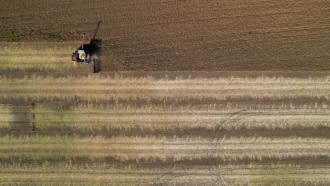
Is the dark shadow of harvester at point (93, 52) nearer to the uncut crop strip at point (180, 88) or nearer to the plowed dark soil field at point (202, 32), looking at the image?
the plowed dark soil field at point (202, 32)

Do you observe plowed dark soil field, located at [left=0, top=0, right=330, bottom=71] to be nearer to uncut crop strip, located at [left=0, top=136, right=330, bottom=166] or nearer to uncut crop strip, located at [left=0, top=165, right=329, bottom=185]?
uncut crop strip, located at [left=0, top=136, right=330, bottom=166]

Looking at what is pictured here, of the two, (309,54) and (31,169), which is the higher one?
(309,54)

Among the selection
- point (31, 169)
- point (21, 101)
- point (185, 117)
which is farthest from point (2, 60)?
point (185, 117)

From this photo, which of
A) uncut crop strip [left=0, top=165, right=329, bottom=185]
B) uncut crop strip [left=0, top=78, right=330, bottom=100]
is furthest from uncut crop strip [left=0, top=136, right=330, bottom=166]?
uncut crop strip [left=0, top=78, right=330, bottom=100]

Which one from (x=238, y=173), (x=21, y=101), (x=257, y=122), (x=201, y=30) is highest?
(x=201, y=30)

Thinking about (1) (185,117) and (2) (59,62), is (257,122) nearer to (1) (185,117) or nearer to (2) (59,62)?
(1) (185,117)

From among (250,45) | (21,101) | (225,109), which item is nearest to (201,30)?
(250,45)

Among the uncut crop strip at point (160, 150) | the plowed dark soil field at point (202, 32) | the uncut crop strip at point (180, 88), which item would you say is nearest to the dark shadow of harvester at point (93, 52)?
the plowed dark soil field at point (202, 32)

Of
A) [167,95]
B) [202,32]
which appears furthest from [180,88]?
[202,32]
